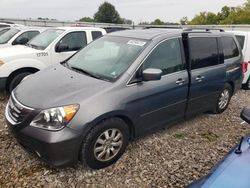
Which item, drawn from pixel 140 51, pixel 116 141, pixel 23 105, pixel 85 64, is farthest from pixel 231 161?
pixel 85 64

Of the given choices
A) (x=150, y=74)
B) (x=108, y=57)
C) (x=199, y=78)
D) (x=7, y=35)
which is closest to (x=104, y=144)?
(x=150, y=74)

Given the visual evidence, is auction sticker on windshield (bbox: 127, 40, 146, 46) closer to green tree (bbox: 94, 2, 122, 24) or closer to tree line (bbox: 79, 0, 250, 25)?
tree line (bbox: 79, 0, 250, 25)

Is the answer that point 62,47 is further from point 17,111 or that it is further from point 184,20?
point 184,20

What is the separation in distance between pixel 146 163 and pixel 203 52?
2.16 m

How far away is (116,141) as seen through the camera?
323cm

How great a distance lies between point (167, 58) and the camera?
3748 millimetres

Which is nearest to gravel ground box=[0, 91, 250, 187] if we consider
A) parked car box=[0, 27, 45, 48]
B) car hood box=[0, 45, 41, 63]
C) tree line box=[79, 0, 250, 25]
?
car hood box=[0, 45, 41, 63]

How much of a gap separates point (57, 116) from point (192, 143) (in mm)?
2237

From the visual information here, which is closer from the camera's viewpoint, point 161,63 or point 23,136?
point 23,136

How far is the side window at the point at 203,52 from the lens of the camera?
4105 millimetres

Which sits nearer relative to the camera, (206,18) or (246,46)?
(246,46)

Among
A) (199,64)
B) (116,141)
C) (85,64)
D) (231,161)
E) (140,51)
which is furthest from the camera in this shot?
(199,64)

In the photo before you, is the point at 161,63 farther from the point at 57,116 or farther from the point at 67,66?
the point at 57,116

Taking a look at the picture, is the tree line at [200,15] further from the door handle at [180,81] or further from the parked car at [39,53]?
the door handle at [180,81]
